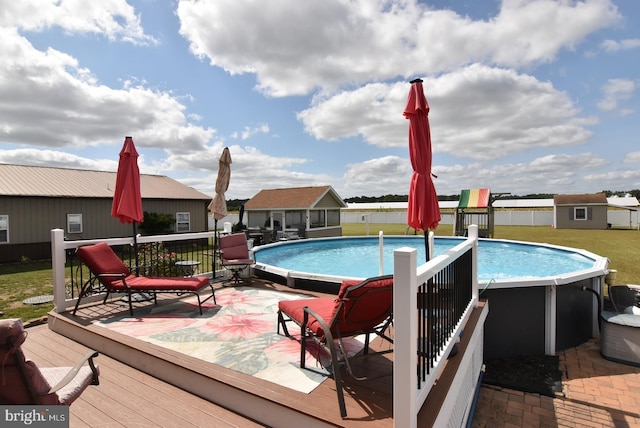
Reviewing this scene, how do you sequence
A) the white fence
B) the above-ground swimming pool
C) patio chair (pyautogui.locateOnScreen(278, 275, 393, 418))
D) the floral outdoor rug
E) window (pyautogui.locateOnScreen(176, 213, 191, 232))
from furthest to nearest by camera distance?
1. the white fence
2. window (pyautogui.locateOnScreen(176, 213, 191, 232))
3. the above-ground swimming pool
4. the floral outdoor rug
5. patio chair (pyautogui.locateOnScreen(278, 275, 393, 418))

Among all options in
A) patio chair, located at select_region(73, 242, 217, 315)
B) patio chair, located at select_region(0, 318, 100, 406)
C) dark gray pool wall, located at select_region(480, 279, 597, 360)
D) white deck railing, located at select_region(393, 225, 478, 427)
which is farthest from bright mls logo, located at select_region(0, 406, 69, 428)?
dark gray pool wall, located at select_region(480, 279, 597, 360)

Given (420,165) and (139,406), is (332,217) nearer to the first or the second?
(420,165)

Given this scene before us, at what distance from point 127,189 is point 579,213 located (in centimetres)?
3507

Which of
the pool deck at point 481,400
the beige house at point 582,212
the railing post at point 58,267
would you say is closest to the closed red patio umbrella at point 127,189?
the railing post at point 58,267

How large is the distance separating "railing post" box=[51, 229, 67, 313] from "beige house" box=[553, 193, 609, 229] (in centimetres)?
3497

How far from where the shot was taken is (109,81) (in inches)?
340

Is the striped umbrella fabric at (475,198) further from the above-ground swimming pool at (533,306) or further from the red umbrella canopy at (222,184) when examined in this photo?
the red umbrella canopy at (222,184)

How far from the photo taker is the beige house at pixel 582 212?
91.2 ft

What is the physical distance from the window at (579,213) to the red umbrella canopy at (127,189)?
34635 millimetres

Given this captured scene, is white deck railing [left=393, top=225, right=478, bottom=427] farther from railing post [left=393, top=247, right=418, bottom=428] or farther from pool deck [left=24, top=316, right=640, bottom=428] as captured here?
pool deck [left=24, top=316, right=640, bottom=428]

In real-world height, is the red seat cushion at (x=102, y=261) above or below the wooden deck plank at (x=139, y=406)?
above

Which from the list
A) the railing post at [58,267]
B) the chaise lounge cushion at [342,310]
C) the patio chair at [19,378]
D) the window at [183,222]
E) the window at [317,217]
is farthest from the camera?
the window at [317,217]

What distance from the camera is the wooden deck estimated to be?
2.31 metres

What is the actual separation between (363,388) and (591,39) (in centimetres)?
1217
